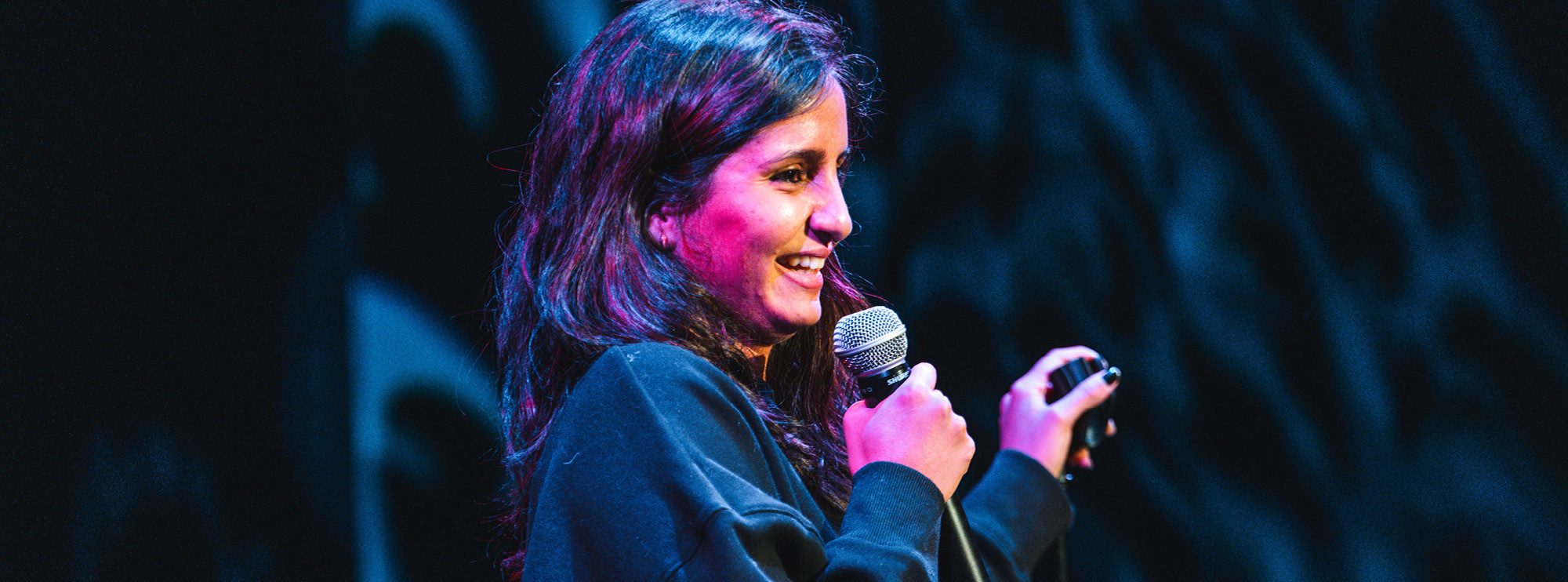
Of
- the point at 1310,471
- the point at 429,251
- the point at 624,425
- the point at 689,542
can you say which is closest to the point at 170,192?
the point at 429,251

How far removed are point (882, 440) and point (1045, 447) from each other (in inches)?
29.1

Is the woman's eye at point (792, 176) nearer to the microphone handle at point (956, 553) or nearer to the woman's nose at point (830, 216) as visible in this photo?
the woman's nose at point (830, 216)

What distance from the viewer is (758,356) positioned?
1132 millimetres

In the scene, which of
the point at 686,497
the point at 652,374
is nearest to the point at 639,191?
the point at 652,374

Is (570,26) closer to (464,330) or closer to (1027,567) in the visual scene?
(464,330)

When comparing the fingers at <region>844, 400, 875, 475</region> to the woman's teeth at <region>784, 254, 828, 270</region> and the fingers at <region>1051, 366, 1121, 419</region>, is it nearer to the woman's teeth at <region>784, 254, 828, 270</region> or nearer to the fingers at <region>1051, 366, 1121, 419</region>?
the woman's teeth at <region>784, 254, 828, 270</region>

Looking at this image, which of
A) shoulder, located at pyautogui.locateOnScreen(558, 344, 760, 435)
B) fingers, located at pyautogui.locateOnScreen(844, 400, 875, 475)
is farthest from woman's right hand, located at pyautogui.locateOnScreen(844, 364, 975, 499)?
shoulder, located at pyautogui.locateOnScreen(558, 344, 760, 435)

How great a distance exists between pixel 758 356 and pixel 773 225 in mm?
172

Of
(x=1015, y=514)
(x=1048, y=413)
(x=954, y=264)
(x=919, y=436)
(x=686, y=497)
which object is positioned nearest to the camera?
(x=686, y=497)

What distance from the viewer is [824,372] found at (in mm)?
1310

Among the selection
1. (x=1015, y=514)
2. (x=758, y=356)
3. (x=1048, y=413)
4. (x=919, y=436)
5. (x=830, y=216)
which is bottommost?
(x=1015, y=514)

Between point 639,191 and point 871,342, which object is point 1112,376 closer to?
point 871,342

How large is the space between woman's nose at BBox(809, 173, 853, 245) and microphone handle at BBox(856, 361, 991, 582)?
18 cm

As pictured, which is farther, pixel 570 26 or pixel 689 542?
pixel 570 26
